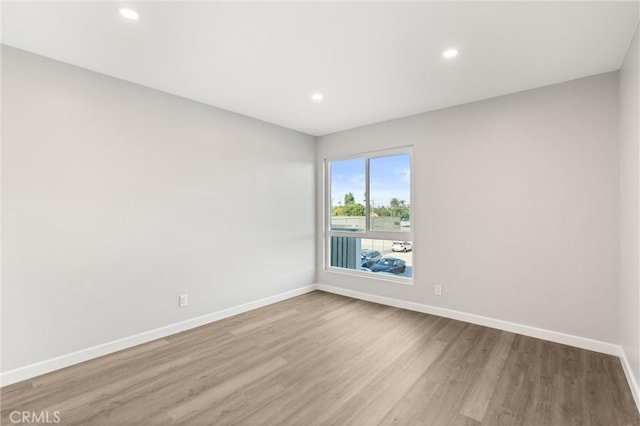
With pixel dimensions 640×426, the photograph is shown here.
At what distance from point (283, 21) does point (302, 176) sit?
112 inches

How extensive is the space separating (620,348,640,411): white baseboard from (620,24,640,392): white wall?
0.04m

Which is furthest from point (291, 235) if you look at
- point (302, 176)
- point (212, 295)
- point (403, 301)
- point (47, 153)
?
point (47, 153)

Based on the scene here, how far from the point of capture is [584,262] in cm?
277

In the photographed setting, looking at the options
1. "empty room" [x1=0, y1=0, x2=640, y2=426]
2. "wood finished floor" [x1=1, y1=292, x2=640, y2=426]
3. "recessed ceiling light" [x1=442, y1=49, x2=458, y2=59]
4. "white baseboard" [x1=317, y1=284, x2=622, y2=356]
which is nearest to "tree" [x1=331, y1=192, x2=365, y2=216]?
"empty room" [x1=0, y1=0, x2=640, y2=426]

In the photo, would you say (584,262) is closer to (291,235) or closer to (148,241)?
(291,235)

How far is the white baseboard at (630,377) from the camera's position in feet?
6.44

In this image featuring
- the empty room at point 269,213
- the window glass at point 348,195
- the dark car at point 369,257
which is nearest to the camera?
the empty room at point 269,213

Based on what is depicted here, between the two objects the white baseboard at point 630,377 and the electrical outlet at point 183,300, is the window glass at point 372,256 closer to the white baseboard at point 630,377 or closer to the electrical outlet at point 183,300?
the white baseboard at point 630,377

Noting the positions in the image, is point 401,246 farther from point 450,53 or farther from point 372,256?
point 450,53

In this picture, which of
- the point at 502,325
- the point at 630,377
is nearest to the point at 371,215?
the point at 502,325

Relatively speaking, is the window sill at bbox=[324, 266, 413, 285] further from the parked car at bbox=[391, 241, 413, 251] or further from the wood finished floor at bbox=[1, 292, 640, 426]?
the wood finished floor at bbox=[1, 292, 640, 426]

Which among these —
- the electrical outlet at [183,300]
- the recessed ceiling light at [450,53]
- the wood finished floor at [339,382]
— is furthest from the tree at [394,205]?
the electrical outlet at [183,300]

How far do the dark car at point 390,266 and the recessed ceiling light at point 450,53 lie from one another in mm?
2592

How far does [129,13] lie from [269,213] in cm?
269
